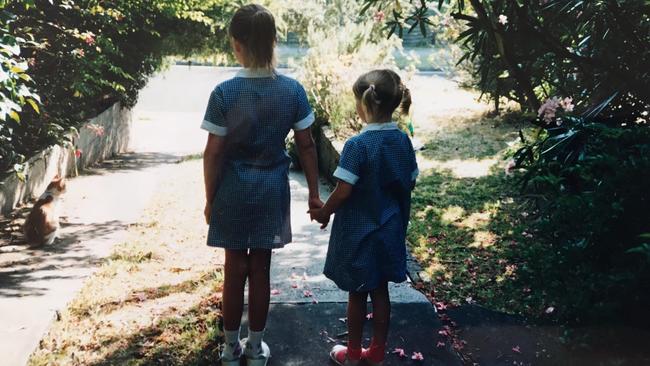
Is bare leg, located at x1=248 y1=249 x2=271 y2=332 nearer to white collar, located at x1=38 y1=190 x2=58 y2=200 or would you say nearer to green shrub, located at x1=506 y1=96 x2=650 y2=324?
green shrub, located at x1=506 y1=96 x2=650 y2=324

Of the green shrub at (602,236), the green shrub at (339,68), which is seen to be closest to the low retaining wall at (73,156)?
the green shrub at (339,68)

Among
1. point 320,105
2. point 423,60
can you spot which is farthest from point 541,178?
point 423,60

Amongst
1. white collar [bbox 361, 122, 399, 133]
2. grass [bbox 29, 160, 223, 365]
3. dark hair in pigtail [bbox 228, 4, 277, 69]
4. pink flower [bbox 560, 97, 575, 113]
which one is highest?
dark hair in pigtail [bbox 228, 4, 277, 69]

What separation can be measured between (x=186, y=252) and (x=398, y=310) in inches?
80.7

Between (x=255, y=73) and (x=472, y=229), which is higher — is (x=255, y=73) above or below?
above

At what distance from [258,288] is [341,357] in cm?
57

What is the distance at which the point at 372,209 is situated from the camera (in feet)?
9.52

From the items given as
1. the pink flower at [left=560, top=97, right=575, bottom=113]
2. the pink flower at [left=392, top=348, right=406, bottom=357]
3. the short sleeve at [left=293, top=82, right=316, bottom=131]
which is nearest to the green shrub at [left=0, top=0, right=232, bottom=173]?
the short sleeve at [left=293, top=82, right=316, bottom=131]

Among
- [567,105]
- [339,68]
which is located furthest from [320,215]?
[339,68]

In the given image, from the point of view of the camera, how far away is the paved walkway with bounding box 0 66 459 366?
3314 millimetres

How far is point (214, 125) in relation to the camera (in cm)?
275

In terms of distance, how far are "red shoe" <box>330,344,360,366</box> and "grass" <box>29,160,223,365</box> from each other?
0.62 meters

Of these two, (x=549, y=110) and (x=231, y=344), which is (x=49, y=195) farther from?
(x=549, y=110)

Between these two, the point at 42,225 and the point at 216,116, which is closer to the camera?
the point at 216,116
